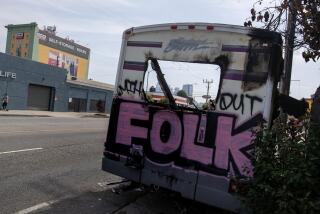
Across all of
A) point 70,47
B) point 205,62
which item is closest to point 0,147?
point 205,62

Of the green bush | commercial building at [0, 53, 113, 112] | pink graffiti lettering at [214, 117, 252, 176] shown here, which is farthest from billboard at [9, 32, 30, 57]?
the green bush

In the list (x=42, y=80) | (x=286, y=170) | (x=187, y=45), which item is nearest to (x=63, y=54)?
(x=42, y=80)

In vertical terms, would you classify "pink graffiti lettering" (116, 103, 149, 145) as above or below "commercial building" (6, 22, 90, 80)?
below

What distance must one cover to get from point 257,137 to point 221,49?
4.84ft

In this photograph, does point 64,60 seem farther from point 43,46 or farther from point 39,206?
point 39,206

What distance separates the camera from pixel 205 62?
6.26m

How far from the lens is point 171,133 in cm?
645

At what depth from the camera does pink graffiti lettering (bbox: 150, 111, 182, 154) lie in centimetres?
640

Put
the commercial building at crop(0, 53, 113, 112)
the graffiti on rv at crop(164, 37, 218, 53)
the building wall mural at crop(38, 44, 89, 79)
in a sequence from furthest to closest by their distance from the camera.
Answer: the building wall mural at crop(38, 44, 89, 79), the commercial building at crop(0, 53, 113, 112), the graffiti on rv at crop(164, 37, 218, 53)

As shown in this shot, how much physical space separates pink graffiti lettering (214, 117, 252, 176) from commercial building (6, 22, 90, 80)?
6389 centimetres

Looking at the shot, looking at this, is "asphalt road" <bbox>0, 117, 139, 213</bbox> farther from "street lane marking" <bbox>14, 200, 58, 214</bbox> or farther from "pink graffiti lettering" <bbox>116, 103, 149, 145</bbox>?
"pink graffiti lettering" <bbox>116, 103, 149, 145</bbox>

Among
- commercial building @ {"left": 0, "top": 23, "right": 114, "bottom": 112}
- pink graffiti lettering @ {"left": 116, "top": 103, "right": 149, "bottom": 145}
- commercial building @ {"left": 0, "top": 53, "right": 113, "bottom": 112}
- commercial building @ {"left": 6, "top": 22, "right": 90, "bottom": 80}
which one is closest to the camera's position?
pink graffiti lettering @ {"left": 116, "top": 103, "right": 149, "bottom": 145}

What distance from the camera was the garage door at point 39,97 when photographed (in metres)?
42.2

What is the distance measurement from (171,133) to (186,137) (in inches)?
10.2
